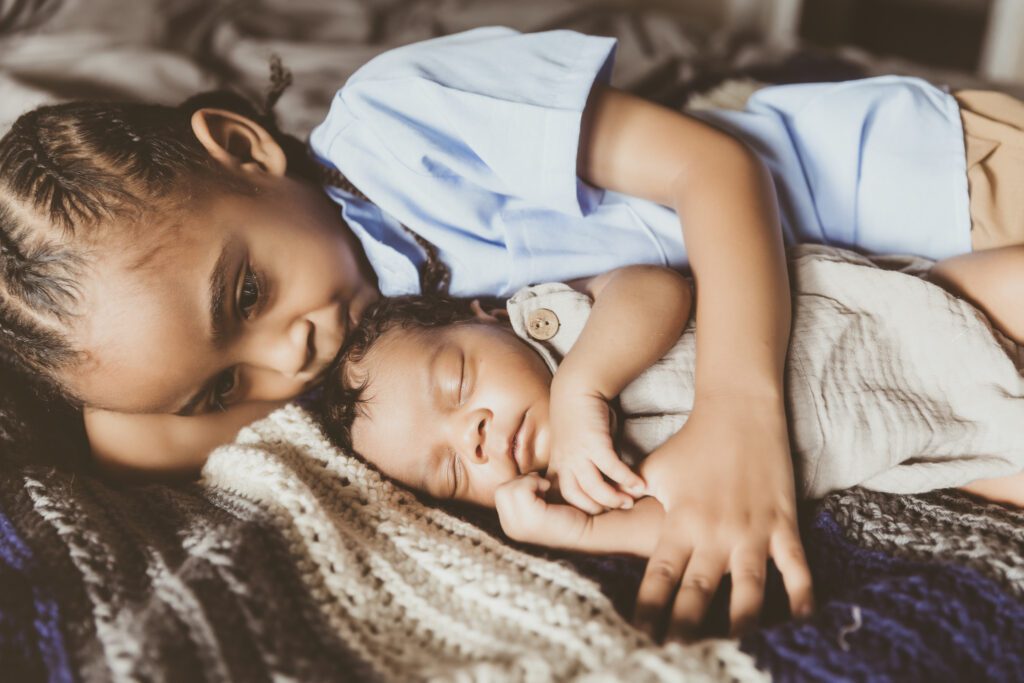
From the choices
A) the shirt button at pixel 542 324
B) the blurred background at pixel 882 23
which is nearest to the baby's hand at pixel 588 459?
the shirt button at pixel 542 324

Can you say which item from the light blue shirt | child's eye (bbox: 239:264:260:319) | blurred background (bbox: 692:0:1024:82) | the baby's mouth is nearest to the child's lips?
the baby's mouth

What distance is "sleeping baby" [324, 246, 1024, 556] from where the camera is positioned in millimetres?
715

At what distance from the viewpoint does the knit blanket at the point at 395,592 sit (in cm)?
52

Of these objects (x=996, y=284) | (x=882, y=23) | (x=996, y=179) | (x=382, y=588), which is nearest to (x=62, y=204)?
(x=382, y=588)

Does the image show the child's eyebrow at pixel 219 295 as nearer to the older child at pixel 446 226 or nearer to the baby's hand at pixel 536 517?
the older child at pixel 446 226

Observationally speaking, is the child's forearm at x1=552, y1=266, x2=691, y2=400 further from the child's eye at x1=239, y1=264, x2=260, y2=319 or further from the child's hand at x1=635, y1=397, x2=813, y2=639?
the child's eye at x1=239, y1=264, x2=260, y2=319

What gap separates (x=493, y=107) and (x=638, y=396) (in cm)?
36

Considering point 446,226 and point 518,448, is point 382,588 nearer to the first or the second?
point 518,448

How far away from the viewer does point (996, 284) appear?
0.80 m

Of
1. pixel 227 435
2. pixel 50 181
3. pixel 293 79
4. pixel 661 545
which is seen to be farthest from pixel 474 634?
pixel 293 79

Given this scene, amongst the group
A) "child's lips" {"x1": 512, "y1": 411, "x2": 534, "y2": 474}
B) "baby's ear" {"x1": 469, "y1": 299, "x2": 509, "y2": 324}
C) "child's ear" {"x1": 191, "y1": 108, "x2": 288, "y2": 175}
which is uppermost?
"child's ear" {"x1": 191, "y1": 108, "x2": 288, "y2": 175}

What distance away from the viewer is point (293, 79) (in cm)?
138

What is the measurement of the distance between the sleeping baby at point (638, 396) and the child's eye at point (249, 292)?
131 millimetres

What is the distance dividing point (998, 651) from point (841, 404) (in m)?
0.25
